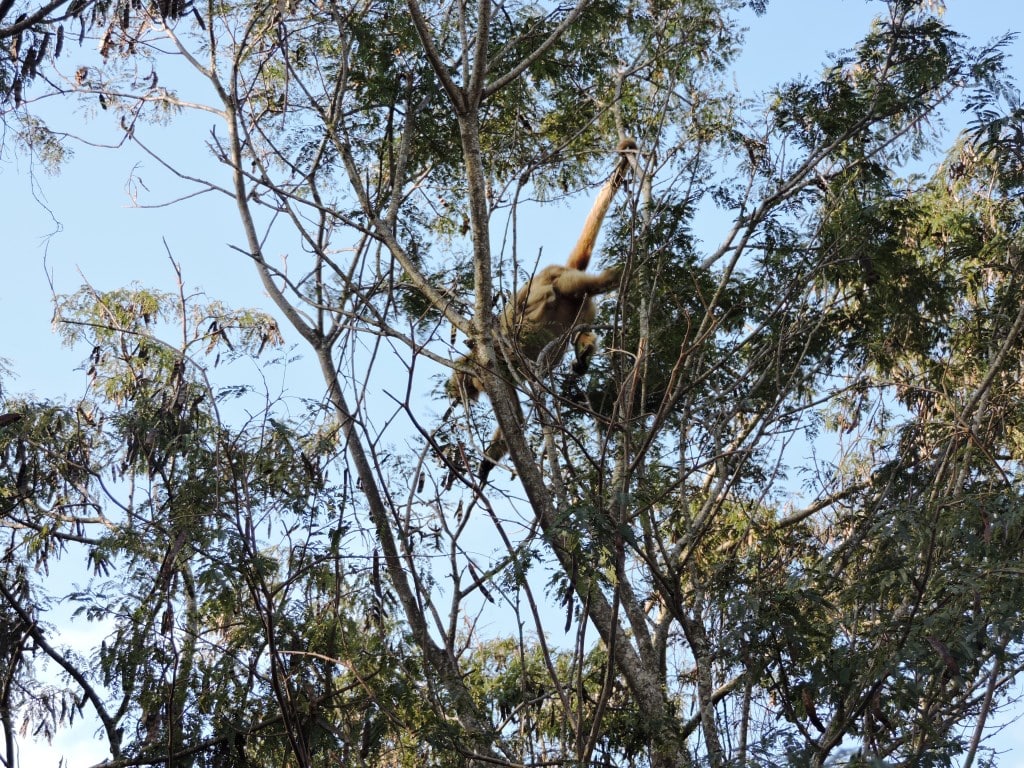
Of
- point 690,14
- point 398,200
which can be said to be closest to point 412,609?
point 398,200

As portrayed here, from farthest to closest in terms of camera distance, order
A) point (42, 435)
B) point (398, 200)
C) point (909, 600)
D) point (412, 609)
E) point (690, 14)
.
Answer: point (690, 14) < point (42, 435) < point (398, 200) < point (412, 609) < point (909, 600)

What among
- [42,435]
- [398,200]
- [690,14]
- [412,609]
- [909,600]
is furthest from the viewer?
[690,14]

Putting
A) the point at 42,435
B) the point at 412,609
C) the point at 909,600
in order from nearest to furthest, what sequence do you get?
the point at 909,600, the point at 412,609, the point at 42,435

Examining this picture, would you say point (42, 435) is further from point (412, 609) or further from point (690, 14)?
point (690, 14)

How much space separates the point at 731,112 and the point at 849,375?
2.62m

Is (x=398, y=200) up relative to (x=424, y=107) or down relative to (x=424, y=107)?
down

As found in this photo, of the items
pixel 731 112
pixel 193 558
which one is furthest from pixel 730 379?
pixel 193 558

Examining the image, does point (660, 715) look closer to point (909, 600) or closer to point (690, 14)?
point (909, 600)

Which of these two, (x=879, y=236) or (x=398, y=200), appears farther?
(x=879, y=236)

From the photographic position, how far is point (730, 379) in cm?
959

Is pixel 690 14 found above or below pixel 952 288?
above

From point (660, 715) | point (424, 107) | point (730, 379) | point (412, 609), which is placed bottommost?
point (660, 715)

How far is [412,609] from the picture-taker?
7.34 meters

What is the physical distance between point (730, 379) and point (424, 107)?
10.8 ft
